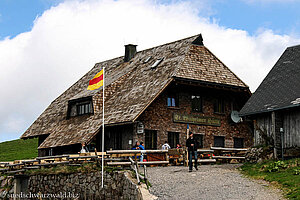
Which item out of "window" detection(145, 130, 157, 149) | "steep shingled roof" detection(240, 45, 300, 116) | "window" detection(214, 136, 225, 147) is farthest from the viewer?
"window" detection(214, 136, 225, 147)

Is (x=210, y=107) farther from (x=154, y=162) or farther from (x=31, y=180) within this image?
(x=31, y=180)

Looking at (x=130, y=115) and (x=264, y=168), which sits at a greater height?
(x=130, y=115)

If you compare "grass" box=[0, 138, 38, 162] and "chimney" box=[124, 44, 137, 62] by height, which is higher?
"chimney" box=[124, 44, 137, 62]

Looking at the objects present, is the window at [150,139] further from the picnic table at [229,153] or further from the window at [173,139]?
the picnic table at [229,153]

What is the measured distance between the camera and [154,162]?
97.5 ft

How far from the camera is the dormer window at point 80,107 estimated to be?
40169 mm

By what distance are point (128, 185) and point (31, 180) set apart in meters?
10.1

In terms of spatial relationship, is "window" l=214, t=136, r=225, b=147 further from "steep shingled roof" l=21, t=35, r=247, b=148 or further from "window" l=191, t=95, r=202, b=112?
"steep shingled roof" l=21, t=35, r=247, b=148

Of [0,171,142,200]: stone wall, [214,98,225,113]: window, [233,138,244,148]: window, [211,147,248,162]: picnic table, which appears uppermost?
[214,98,225,113]: window

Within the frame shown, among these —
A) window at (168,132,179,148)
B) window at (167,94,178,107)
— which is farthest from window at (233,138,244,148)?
window at (167,94,178,107)

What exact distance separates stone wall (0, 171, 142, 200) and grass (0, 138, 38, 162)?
30967 mm

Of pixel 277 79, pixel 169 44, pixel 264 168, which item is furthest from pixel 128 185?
pixel 169 44

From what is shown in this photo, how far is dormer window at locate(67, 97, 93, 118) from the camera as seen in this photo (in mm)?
40169

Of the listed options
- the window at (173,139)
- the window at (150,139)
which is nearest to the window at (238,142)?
the window at (173,139)
